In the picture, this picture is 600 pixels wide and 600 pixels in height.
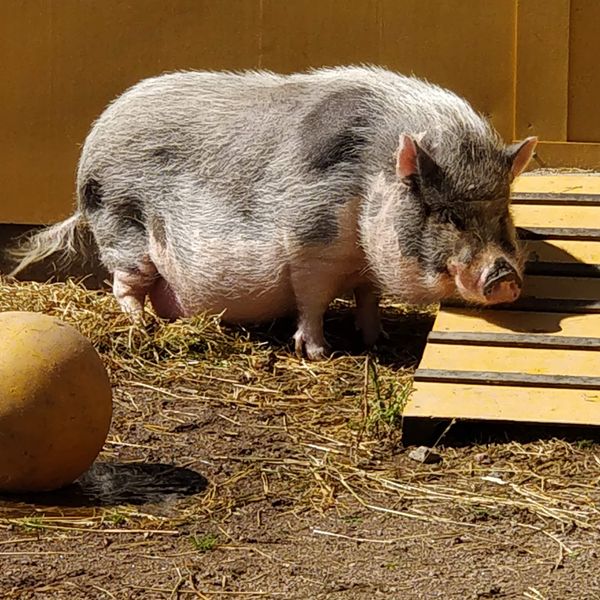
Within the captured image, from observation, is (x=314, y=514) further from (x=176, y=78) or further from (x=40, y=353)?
(x=176, y=78)

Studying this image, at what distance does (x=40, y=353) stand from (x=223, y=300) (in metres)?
2.54

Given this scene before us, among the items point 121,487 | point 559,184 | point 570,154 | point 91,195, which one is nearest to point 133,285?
point 91,195

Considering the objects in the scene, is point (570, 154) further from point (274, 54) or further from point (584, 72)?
point (274, 54)

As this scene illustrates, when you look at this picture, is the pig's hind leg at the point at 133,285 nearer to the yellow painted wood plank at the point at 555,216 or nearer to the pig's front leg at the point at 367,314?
the pig's front leg at the point at 367,314

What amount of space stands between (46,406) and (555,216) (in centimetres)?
344

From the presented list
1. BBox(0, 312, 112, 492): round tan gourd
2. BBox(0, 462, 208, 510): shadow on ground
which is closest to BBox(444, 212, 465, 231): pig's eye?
BBox(0, 462, 208, 510): shadow on ground

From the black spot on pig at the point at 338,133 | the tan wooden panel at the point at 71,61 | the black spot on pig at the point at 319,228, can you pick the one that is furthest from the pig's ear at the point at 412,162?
the tan wooden panel at the point at 71,61

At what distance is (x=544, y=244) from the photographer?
24.0 feet

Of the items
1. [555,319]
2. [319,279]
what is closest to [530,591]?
[555,319]

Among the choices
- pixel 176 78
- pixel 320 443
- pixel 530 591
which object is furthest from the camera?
pixel 176 78

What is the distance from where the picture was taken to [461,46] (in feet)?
27.0

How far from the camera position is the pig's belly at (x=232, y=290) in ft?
24.0

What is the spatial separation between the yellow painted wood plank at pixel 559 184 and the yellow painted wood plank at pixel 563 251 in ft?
1.49

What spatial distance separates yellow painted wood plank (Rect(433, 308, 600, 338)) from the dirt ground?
15.1 inches
